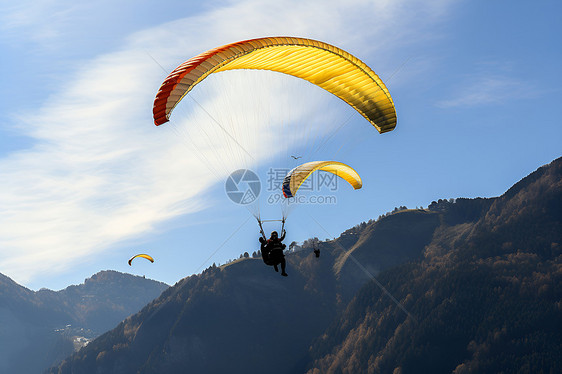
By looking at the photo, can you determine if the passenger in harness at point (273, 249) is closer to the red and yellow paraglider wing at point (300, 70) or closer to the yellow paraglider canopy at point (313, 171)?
the yellow paraglider canopy at point (313, 171)

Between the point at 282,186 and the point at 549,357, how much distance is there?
178 metres

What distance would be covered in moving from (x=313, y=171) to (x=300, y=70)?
607 cm

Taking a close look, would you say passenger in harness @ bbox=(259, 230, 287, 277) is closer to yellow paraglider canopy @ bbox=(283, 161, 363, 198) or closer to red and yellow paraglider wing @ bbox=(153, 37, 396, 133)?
yellow paraglider canopy @ bbox=(283, 161, 363, 198)

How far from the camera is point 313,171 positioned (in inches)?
1128

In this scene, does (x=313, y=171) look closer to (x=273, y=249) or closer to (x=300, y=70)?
(x=300, y=70)

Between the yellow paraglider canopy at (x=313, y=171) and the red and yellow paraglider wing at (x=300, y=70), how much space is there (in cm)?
427

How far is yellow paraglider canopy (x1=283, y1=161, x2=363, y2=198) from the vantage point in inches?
1074

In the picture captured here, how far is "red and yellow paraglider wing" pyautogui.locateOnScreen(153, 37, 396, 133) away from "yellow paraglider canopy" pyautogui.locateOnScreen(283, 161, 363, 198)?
4274mm

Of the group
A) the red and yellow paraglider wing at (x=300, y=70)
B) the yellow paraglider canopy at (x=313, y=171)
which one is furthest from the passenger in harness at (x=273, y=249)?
the red and yellow paraglider wing at (x=300, y=70)

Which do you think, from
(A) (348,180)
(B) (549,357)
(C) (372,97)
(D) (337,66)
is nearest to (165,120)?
(D) (337,66)

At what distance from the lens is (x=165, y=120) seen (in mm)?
18031

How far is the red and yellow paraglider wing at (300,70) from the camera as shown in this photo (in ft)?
59.4

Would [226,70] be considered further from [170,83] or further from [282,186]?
[282,186]

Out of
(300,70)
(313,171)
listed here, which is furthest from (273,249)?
(300,70)
